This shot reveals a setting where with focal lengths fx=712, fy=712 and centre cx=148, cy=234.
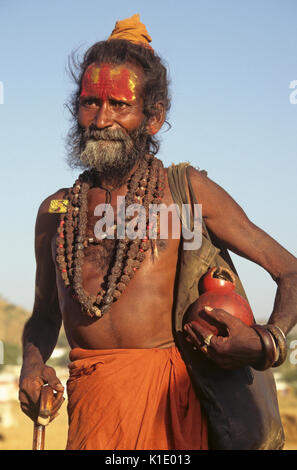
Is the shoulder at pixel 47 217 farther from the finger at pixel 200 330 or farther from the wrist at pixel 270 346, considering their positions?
the wrist at pixel 270 346

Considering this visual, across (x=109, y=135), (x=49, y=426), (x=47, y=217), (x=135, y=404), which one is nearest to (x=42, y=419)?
(x=135, y=404)

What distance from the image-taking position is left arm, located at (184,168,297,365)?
4.18 metres

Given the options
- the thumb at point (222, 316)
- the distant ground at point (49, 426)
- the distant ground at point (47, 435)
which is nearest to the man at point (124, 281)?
the thumb at point (222, 316)

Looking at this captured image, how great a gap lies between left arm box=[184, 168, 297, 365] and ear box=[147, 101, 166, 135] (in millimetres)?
536

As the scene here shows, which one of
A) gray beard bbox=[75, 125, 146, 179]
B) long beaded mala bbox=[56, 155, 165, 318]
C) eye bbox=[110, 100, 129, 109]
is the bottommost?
long beaded mala bbox=[56, 155, 165, 318]

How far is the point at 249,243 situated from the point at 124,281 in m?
0.80

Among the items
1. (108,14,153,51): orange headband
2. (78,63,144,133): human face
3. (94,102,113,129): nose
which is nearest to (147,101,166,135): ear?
(78,63,144,133): human face

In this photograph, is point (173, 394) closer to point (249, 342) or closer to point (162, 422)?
point (162, 422)

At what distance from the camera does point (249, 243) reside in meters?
4.38

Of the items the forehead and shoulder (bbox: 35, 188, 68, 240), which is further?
shoulder (bbox: 35, 188, 68, 240)

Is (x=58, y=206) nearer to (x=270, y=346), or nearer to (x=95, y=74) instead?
(x=95, y=74)

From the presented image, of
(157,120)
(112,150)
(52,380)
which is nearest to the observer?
(52,380)

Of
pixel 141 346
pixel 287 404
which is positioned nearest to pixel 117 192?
pixel 141 346

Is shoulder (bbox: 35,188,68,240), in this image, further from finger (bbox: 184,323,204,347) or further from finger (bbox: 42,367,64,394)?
finger (bbox: 184,323,204,347)
